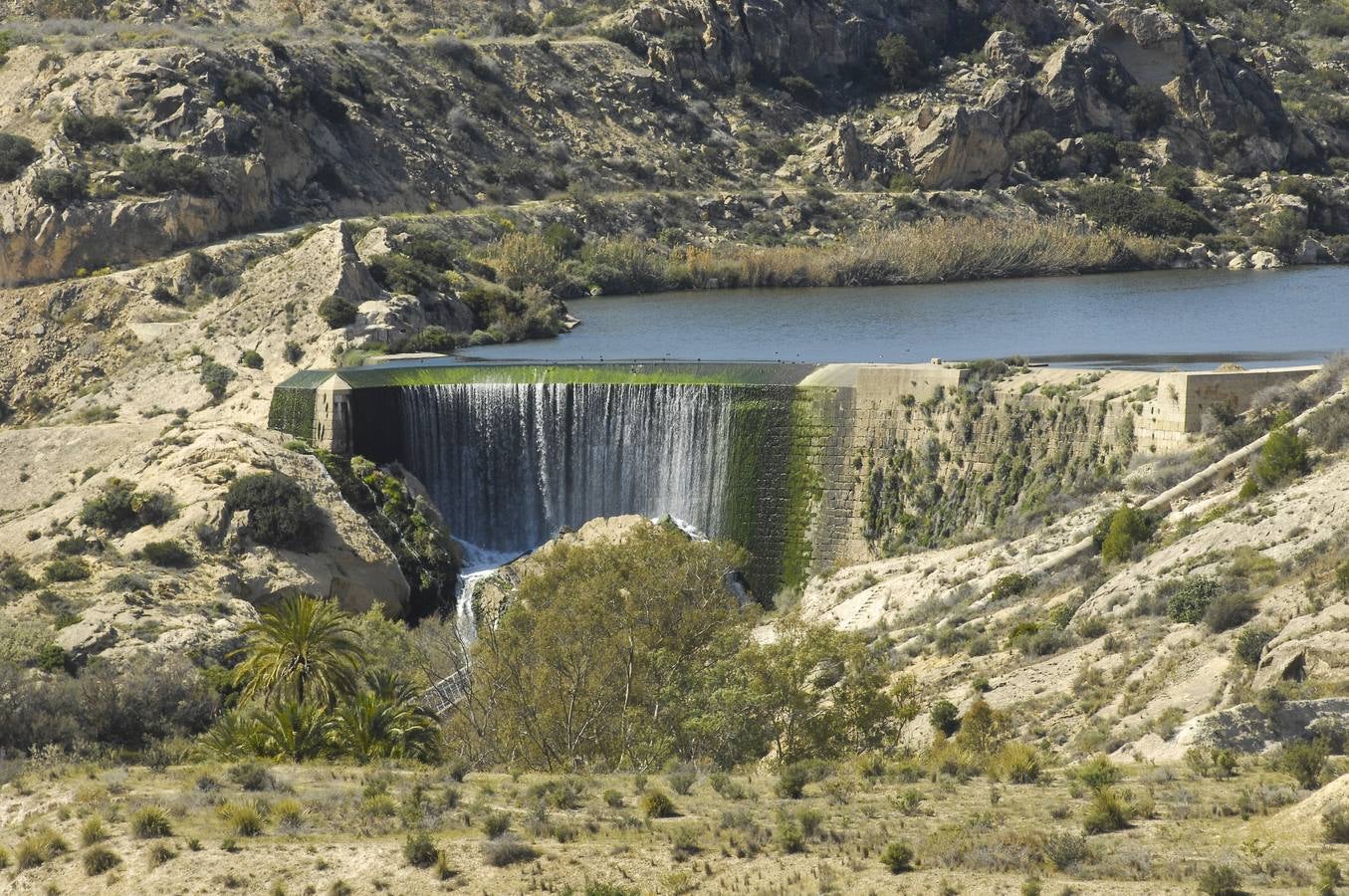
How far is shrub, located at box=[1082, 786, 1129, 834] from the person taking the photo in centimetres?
1955

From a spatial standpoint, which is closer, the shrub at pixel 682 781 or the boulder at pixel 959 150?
the shrub at pixel 682 781

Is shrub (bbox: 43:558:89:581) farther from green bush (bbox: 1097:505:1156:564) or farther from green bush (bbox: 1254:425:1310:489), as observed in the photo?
→ green bush (bbox: 1254:425:1310:489)

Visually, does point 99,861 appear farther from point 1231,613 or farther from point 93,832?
point 1231,613

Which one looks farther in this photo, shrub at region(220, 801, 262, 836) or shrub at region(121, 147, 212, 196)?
shrub at region(121, 147, 212, 196)

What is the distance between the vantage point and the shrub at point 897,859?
18781 mm

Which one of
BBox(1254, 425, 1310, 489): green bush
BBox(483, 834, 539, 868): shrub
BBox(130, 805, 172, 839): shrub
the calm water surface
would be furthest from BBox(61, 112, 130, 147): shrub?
BBox(483, 834, 539, 868): shrub

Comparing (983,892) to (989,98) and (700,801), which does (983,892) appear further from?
(989,98)

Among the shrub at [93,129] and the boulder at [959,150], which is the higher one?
the boulder at [959,150]

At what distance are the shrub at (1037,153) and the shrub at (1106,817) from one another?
91.4 metres

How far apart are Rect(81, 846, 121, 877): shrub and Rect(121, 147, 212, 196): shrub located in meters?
55.3

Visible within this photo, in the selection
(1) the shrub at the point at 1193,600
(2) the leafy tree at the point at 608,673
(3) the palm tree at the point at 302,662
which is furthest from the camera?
(3) the palm tree at the point at 302,662

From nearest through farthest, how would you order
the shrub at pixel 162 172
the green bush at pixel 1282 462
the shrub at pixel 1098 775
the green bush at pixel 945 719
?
1. the shrub at pixel 1098 775
2. the green bush at pixel 945 719
3. the green bush at pixel 1282 462
4. the shrub at pixel 162 172

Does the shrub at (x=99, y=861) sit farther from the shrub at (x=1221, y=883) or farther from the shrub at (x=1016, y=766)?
the shrub at (x=1221, y=883)

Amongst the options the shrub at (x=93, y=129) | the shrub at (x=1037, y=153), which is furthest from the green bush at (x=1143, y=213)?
the shrub at (x=93, y=129)
